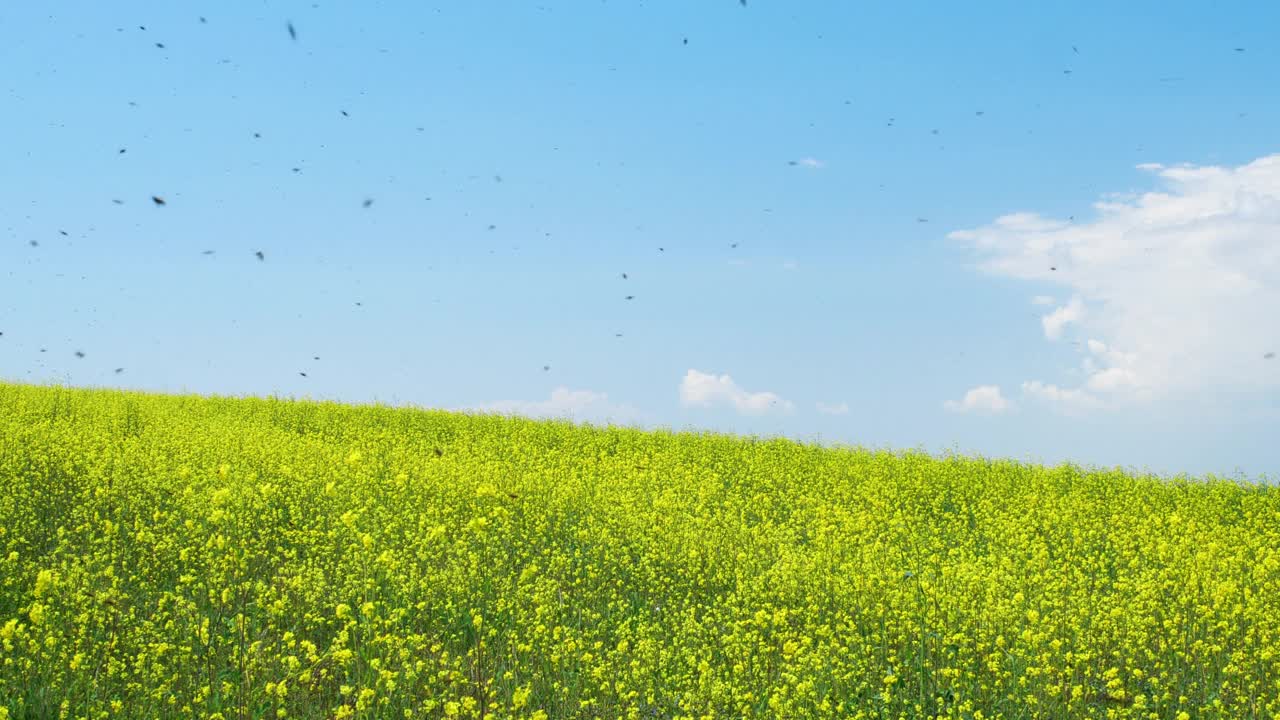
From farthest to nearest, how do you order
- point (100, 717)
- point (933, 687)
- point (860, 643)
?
1. point (860, 643)
2. point (933, 687)
3. point (100, 717)

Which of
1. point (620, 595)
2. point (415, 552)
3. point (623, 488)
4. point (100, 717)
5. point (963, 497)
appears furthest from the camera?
point (963, 497)

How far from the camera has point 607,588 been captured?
348 inches

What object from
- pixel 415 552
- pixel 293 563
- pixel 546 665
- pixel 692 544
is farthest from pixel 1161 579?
pixel 293 563

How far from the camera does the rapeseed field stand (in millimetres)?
5996

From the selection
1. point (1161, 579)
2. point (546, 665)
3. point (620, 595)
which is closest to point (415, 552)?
point (620, 595)

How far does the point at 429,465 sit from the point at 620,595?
19.3 feet

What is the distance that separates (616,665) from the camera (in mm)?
6652

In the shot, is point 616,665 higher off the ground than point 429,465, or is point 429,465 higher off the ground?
point 429,465

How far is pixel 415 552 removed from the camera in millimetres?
9547

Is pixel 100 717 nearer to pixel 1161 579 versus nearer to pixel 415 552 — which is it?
pixel 415 552

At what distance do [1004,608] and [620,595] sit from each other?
3395 millimetres

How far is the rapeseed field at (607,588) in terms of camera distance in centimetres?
600

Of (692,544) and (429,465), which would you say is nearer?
(692,544)

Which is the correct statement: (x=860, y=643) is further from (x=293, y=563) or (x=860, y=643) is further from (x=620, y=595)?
(x=293, y=563)
